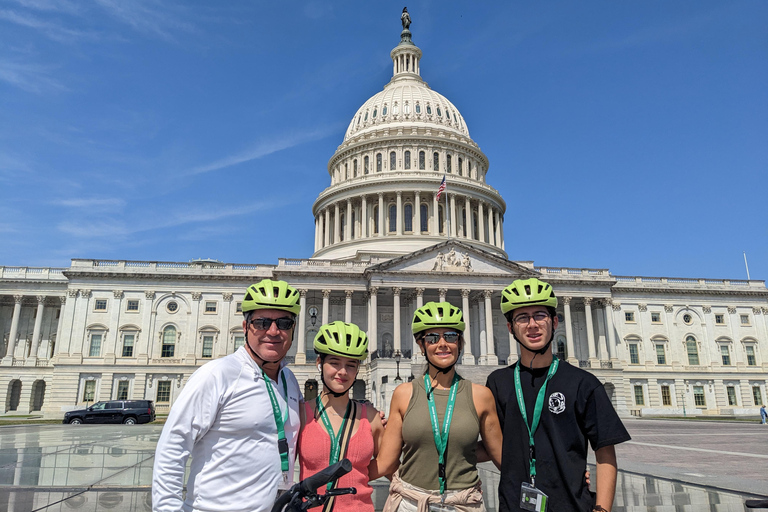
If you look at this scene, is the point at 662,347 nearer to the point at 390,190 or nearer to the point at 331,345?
the point at 390,190

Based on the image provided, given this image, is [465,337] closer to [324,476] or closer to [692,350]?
[692,350]

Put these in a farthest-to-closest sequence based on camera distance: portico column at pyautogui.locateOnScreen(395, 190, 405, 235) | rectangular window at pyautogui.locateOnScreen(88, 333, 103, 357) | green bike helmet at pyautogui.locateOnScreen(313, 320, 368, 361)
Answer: portico column at pyautogui.locateOnScreen(395, 190, 405, 235) < rectangular window at pyautogui.locateOnScreen(88, 333, 103, 357) < green bike helmet at pyautogui.locateOnScreen(313, 320, 368, 361)

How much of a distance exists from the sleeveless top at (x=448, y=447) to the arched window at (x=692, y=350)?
72.6 metres

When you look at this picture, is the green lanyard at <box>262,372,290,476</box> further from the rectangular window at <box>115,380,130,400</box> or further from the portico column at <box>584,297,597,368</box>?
the rectangular window at <box>115,380,130,400</box>

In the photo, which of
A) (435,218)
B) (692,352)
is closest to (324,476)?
(435,218)

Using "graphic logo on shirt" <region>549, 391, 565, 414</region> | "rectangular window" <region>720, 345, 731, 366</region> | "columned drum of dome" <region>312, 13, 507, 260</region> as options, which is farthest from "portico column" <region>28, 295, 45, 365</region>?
"rectangular window" <region>720, 345, 731, 366</region>

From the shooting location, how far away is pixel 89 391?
59.8m

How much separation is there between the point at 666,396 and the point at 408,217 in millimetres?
37243

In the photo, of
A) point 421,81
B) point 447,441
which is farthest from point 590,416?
point 421,81

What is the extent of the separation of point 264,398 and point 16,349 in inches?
2903

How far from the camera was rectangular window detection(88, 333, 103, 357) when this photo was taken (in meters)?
60.9

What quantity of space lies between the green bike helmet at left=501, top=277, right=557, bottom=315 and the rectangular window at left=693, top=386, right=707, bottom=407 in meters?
71.5

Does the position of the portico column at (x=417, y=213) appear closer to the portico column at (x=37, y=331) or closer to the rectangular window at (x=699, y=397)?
the rectangular window at (x=699, y=397)

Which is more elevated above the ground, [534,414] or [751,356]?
[751,356]
